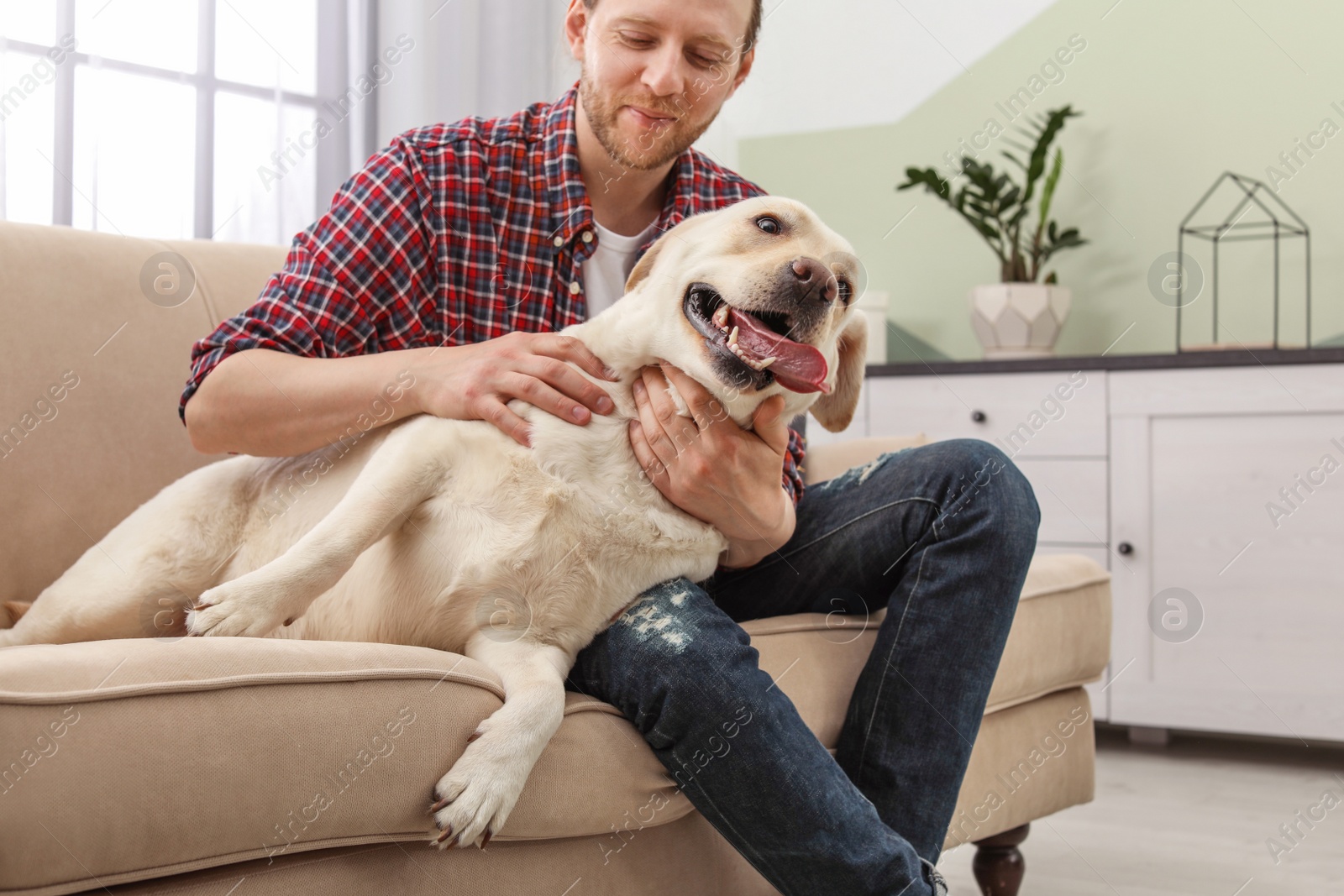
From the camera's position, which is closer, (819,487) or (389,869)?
(389,869)

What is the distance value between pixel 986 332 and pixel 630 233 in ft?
6.17

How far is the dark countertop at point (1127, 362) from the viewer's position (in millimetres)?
2584

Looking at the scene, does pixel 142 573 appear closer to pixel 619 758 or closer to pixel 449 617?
pixel 449 617

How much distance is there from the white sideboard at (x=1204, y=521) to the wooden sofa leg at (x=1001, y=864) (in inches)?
45.8

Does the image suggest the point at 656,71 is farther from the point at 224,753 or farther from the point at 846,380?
the point at 224,753

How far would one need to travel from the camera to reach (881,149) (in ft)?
11.9

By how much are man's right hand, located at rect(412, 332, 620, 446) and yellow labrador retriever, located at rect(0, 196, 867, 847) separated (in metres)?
0.02

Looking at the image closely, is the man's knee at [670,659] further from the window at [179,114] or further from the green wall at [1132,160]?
the green wall at [1132,160]

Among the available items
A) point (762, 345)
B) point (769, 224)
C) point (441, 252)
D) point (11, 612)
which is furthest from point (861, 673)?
point (11, 612)

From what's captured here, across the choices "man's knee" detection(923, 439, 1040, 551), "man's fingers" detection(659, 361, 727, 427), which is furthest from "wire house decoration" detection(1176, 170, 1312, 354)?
"man's fingers" detection(659, 361, 727, 427)

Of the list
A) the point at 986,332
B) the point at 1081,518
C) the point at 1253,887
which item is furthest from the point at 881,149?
the point at 1253,887

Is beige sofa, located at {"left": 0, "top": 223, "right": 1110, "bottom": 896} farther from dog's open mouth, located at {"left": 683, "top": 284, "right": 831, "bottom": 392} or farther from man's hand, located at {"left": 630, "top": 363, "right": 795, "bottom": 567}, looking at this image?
dog's open mouth, located at {"left": 683, "top": 284, "right": 831, "bottom": 392}

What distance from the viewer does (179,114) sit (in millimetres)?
2461

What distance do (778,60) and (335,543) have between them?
119 inches
